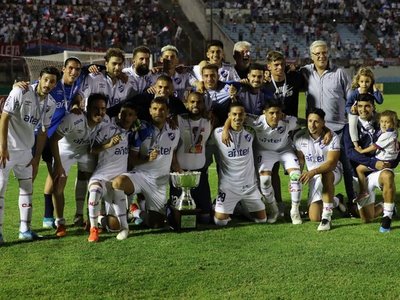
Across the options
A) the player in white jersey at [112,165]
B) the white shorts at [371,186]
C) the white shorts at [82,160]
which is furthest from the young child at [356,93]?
the white shorts at [82,160]

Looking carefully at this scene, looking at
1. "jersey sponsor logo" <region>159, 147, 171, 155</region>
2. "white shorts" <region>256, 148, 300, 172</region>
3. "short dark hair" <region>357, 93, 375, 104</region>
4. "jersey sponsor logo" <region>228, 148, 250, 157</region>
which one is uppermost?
"short dark hair" <region>357, 93, 375, 104</region>

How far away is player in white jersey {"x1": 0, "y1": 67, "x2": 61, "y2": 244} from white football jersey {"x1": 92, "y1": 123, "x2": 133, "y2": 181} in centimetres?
57

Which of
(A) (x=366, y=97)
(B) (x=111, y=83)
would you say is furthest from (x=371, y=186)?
(B) (x=111, y=83)

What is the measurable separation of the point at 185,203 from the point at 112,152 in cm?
92

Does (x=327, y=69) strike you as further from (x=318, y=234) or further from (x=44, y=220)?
(x=44, y=220)

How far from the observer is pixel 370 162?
670 centimetres

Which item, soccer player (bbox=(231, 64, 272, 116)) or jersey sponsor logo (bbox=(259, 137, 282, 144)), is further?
jersey sponsor logo (bbox=(259, 137, 282, 144))

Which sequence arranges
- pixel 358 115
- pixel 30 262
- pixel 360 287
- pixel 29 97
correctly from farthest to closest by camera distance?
pixel 358 115, pixel 29 97, pixel 30 262, pixel 360 287

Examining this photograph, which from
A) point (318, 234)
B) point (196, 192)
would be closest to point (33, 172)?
point (196, 192)

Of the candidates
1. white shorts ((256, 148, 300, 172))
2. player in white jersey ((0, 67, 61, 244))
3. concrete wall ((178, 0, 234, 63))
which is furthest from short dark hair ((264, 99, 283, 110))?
concrete wall ((178, 0, 234, 63))

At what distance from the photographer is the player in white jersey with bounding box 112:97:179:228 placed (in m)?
6.42

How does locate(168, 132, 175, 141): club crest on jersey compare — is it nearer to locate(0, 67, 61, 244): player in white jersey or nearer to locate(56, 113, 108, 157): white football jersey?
locate(56, 113, 108, 157): white football jersey

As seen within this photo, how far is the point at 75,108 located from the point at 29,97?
69cm

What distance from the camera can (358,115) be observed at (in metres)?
6.79
